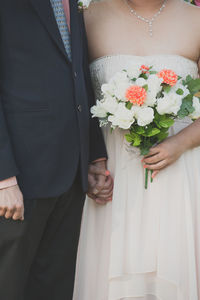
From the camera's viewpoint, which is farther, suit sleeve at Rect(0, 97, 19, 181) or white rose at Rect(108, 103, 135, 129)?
white rose at Rect(108, 103, 135, 129)

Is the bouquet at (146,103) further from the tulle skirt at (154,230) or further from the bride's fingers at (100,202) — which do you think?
the bride's fingers at (100,202)

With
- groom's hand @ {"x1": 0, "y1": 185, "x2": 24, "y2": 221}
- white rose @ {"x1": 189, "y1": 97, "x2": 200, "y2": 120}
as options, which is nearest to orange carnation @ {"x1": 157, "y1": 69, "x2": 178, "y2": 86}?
white rose @ {"x1": 189, "y1": 97, "x2": 200, "y2": 120}

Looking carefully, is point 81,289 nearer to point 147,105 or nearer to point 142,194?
point 142,194

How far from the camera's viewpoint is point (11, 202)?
182cm

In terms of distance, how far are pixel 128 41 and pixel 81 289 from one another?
1.80m

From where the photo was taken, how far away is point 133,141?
2338mm

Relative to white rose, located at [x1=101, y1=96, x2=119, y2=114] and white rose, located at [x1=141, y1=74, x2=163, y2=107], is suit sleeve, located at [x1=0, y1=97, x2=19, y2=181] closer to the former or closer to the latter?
white rose, located at [x1=101, y1=96, x2=119, y2=114]

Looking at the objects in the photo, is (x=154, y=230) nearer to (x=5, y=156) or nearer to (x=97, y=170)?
(x=97, y=170)

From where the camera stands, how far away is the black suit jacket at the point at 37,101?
1.85m

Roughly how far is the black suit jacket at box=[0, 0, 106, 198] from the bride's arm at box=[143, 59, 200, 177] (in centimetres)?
55

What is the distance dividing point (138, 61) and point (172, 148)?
612 mm

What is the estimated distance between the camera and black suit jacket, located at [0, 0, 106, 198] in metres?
1.85

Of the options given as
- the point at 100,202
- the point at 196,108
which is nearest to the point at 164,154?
the point at 196,108

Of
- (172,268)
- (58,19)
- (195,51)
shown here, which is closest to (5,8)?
(58,19)
